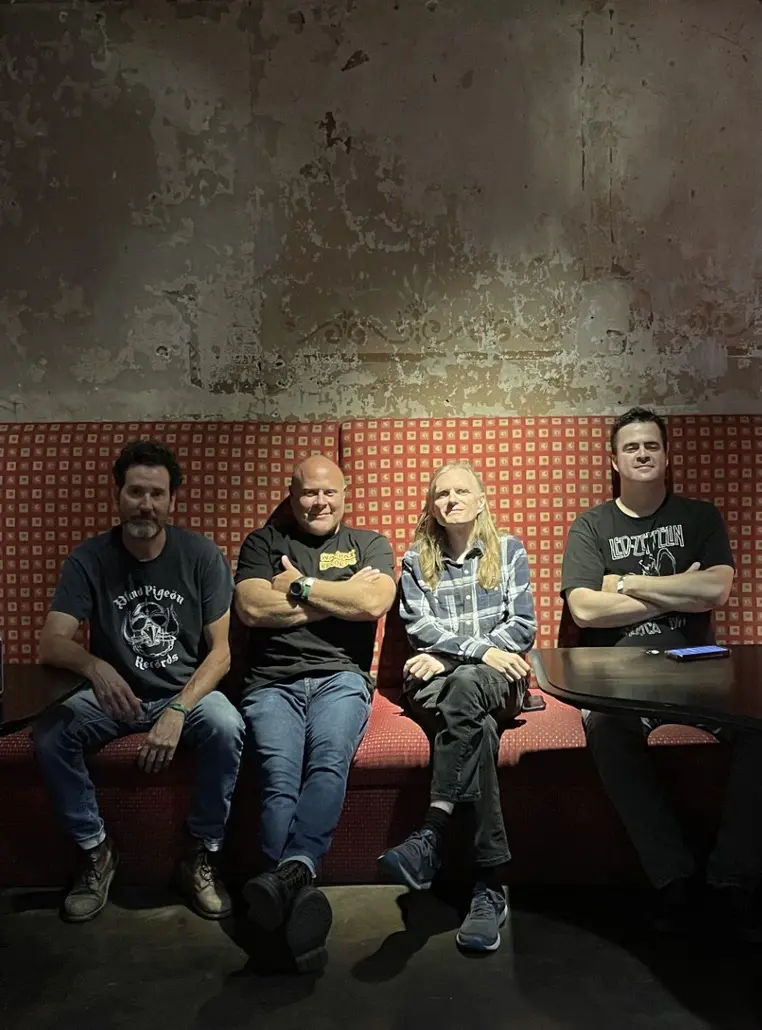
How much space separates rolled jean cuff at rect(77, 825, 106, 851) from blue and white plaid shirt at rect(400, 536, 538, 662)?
1.06 metres

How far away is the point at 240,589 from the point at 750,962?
1.75 meters

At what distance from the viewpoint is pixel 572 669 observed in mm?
2424

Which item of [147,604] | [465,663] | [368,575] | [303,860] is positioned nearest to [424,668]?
[465,663]

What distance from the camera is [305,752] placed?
2.72m

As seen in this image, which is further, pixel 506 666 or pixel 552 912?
pixel 506 666

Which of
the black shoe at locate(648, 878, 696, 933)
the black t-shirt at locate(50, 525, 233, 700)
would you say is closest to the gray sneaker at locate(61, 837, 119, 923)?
the black t-shirt at locate(50, 525, 233, 700)

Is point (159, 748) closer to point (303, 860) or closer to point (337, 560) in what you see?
point (303, 860)

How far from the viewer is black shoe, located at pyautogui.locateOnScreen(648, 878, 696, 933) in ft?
7.92

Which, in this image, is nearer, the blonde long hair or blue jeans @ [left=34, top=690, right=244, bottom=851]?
blue jeans @ [left=34, top=690, right=244, bottom=851]

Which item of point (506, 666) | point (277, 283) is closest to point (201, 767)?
point (506, 666)

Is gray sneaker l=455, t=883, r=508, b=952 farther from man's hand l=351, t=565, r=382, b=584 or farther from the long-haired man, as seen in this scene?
man's hand l=351, t=565, r=382, b=584

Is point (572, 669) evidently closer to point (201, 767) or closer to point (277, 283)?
point (201, 767)

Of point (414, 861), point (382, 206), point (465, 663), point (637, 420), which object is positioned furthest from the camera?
point (382, 206)

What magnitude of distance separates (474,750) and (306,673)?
2.12ft
